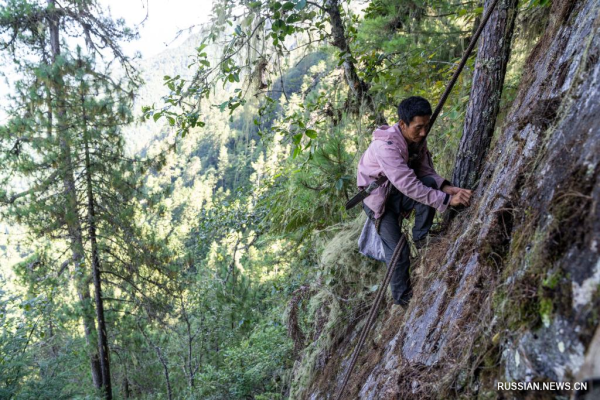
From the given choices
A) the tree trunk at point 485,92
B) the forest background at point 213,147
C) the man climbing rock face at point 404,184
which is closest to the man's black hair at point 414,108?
the man climbing rock face at point 404,184

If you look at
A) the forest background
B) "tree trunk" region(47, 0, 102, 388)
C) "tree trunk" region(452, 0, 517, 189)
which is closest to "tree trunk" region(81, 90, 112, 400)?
the forest background

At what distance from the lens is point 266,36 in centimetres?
387

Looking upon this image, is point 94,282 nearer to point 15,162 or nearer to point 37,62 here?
point 15,162

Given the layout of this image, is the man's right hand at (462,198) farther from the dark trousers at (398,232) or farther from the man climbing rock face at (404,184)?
the dark trousers at (398,232)

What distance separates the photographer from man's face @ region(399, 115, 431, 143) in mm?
2840

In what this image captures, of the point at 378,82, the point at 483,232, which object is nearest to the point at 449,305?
the point at 483,232

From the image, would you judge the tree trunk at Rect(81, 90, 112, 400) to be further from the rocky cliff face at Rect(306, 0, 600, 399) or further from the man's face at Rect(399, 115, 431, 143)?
the man's face at Rect(399, 115, 431, 143)

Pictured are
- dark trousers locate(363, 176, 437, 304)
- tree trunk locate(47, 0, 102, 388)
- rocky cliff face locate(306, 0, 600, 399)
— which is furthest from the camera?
tree trunk locate(47, 0, 102, 388)

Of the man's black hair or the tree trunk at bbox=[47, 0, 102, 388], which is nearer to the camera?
the man's black hair

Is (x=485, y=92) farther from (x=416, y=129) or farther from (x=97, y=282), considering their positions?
(x=97, y=282)

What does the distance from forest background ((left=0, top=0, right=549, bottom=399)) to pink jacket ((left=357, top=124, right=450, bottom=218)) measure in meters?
0.85

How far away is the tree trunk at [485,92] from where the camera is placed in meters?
2.80

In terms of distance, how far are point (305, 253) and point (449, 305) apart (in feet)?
12.3

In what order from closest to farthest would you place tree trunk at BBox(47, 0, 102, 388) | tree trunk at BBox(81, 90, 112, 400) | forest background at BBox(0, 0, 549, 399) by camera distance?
forest background at BBox(0, 0, 549, 399) < tree trunk at BBox(47, 0, 102, 388) < tree trunk at BBox(81, 90, 112, 400)
